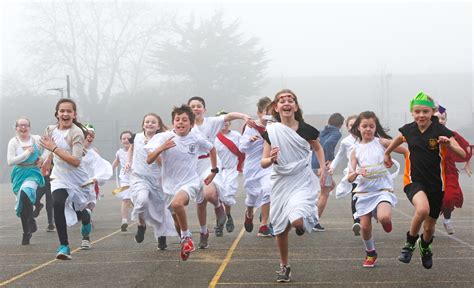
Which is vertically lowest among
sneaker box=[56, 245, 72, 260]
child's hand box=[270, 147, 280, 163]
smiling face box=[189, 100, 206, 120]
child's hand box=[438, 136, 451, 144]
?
sneaker box=[56, 245, 72, 260]

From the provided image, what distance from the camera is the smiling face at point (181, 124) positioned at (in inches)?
409

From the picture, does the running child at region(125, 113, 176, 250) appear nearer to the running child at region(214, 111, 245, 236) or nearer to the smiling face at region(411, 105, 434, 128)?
the running child at region(214, 111, 245, 236)

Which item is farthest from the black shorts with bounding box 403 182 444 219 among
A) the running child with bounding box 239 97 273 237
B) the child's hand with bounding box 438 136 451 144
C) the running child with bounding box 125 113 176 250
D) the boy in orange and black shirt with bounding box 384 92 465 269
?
the running child with bounding box 239 97 273 237

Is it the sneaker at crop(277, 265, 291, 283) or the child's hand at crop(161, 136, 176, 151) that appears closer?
the sneaker at crop(277, 265, 291, 283)

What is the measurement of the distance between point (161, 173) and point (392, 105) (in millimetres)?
106395

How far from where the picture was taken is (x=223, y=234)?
1304 centimetres

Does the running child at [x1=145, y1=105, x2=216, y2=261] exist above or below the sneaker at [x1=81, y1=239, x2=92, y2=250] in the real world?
above

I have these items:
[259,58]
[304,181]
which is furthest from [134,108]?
[304,181]

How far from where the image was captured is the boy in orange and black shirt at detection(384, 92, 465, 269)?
8453 mm

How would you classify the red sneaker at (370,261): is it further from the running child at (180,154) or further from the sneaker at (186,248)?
the running child at (180,154)

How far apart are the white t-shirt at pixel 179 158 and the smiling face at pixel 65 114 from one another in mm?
1023

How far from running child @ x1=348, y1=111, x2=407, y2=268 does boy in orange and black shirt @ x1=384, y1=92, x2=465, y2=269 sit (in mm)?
918

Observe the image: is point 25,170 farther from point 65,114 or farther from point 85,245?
point 65,114

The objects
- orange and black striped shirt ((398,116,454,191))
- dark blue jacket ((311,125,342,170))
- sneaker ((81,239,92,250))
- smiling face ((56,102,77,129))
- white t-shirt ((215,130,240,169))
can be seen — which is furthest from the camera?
dark blue jacket ((311,125,342,170))
